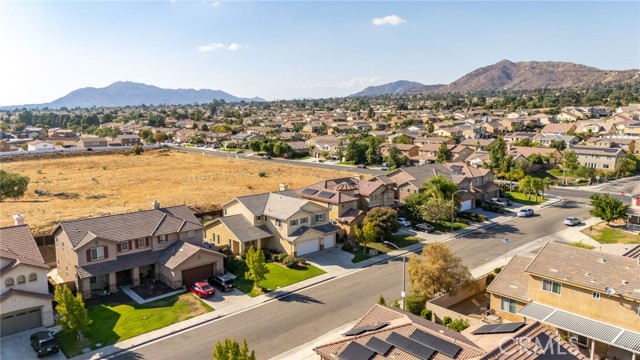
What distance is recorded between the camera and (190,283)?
41.9 meters

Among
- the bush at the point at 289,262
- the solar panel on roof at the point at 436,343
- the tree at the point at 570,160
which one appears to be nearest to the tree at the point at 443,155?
the tree at the point at 570,160

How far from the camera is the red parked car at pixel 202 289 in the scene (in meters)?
39.0

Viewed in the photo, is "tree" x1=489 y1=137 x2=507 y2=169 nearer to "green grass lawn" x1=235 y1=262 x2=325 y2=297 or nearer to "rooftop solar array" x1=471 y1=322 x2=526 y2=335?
"green grass lawn" x1=235 y1=262 x2=325 y2=297

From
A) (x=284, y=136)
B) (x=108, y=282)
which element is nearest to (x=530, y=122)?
(x=284, y=136)

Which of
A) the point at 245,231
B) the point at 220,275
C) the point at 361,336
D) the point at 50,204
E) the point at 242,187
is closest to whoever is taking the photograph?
the point at 361,336

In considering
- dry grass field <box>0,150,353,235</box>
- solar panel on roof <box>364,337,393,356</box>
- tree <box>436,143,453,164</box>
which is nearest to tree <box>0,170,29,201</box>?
dry grass field <box>0,150,353,235</box>

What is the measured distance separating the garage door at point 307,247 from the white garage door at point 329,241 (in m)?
1.25

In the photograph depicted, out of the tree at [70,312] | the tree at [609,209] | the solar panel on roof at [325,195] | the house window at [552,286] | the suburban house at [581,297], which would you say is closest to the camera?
the suburban house at [581,297]

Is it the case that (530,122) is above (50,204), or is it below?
above

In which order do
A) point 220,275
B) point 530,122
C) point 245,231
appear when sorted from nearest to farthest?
point 220,275 → point 245,231 → point 530,122

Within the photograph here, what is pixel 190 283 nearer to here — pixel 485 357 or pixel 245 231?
pixel 245 231

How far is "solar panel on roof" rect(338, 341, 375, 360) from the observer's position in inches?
894

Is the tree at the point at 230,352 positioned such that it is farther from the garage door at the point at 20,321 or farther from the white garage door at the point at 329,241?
the white garage door at the point at 329,241

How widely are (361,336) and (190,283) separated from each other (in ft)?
74.7
